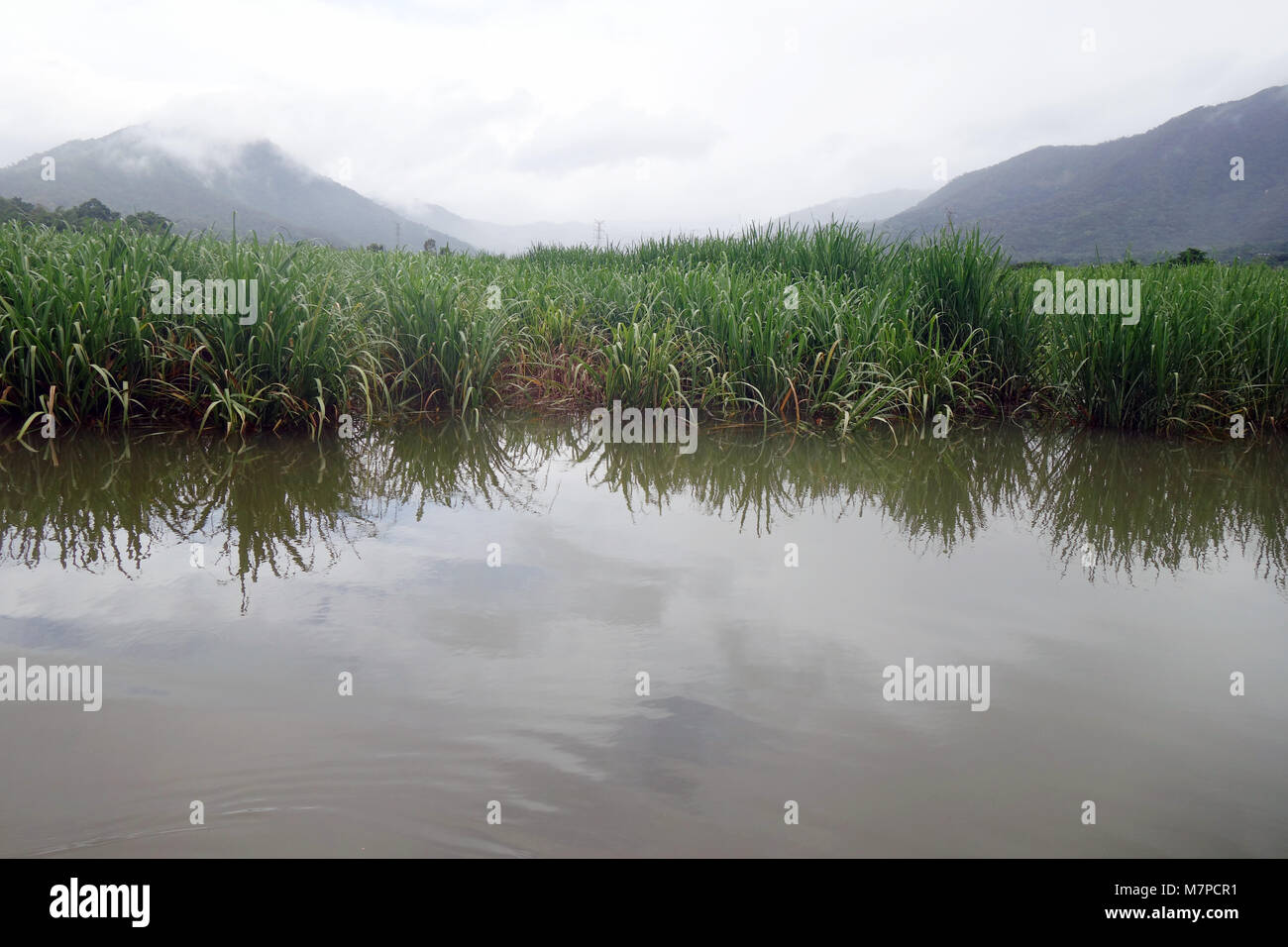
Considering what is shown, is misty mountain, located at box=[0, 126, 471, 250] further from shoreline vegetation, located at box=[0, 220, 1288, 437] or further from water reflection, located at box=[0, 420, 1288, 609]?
water reflection, located at box=[0, 420, 1288, 609]

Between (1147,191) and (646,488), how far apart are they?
13474 centimetres

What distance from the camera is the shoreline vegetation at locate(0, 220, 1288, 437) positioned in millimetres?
4594

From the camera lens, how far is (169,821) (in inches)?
59.7

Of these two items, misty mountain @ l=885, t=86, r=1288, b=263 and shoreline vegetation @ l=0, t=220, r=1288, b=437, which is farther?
misty mountain @ l=885, t=86, r=1288, b=263

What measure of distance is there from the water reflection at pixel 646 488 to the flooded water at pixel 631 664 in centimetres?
3

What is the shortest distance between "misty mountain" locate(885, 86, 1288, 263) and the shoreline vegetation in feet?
239

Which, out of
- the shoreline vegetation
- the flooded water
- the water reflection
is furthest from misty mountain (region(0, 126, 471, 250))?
the flooded water

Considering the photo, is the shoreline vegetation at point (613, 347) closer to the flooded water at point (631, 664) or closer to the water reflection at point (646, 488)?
the water reflection at point (646, 488)

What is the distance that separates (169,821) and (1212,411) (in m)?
6.08

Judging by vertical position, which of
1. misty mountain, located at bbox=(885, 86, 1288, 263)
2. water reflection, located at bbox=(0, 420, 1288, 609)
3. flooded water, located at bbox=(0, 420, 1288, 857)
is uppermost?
misty mountain, located at bbox=(885, 86, 1288, 263)

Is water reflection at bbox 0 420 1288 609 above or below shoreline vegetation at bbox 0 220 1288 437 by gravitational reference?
below

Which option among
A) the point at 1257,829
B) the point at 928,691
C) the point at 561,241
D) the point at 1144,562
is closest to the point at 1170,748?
the point at 1257,829

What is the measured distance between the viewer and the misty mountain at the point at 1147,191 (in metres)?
89.8
